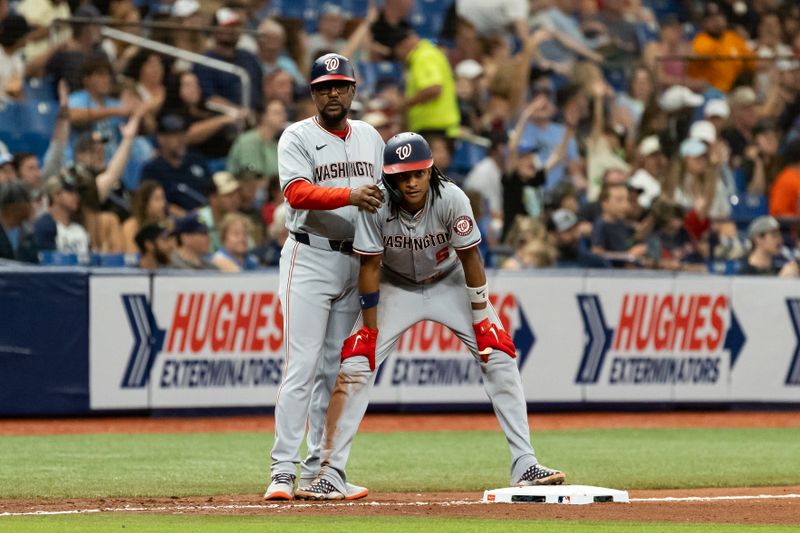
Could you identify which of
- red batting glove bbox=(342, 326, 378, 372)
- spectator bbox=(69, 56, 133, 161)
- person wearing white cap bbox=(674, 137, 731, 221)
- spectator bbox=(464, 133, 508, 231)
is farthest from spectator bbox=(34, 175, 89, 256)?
person wearing white cap bbox=(674, 137, 731, 221)

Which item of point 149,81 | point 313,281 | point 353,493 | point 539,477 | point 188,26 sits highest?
point 188,26

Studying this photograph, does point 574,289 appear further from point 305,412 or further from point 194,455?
point 305,412

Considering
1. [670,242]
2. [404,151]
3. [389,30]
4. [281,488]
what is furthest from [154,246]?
[404,151]

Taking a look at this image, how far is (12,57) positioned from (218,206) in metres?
2.46

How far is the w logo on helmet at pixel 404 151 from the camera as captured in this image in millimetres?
6762

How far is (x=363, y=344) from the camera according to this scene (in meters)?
7.06

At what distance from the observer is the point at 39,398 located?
12.1m

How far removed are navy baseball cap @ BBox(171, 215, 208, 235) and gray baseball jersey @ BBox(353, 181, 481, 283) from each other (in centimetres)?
589

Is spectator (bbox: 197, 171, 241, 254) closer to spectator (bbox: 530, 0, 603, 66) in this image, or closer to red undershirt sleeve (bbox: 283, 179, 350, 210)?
spectator (bbox: 530, 0, 603, 66)

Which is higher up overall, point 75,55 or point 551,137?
point 75,55

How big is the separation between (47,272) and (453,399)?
3.94m

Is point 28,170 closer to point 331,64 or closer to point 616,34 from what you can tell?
point 331,64

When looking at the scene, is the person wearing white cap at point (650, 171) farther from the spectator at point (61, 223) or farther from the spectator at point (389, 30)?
the spectator at point (61, 223)

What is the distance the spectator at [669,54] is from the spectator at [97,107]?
664cm
